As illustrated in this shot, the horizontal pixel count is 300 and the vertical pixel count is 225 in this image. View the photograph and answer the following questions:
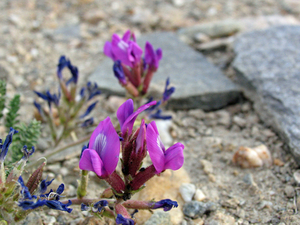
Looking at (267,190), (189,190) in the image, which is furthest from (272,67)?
(189,190)

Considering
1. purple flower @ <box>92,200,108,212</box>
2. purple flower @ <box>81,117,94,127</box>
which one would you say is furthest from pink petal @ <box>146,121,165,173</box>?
purple flower @ <box>81,117,94,127</box>

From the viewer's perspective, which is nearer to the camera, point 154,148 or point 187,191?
Answer: point 154,148

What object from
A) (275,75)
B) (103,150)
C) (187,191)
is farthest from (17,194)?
(275,75)

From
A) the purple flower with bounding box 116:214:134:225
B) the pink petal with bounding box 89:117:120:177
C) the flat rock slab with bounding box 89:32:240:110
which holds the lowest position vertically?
the flat rock slab with bounding box 89:32:240:110

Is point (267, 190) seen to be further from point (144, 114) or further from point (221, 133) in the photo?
point (144, 114)

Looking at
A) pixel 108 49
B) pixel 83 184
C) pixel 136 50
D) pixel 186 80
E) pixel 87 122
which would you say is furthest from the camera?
pixel 186 80

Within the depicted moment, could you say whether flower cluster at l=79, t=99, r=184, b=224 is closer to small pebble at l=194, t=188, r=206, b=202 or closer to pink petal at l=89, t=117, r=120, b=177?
pink petal at l=89, t=117, r=120, b=177

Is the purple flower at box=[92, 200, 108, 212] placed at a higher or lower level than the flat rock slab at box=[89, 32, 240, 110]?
higher

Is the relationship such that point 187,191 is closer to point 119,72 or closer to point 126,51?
point 119,72
